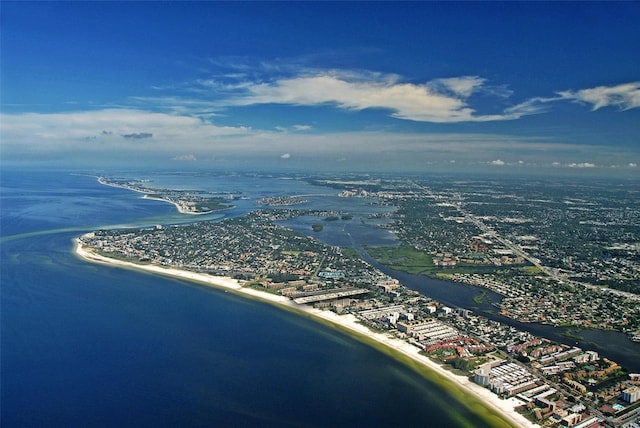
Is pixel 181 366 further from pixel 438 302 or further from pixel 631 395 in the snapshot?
pixel 631 395

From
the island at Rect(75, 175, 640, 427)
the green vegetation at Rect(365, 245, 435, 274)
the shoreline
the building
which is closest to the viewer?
the shoreline

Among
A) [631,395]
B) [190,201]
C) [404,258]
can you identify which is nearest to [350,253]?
[404,258]

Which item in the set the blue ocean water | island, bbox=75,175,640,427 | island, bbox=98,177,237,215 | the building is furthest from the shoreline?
island, bbox=98,177,237,215

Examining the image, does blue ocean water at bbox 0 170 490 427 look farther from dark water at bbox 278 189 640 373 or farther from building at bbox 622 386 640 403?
dark water at bbox 278 189 640 373

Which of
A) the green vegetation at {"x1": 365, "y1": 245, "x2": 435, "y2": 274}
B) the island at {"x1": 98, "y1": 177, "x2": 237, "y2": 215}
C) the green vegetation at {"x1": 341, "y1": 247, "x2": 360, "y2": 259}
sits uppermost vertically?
the island at {"x1": 98, "y1": 177, "x2": 237, "y2": 215}

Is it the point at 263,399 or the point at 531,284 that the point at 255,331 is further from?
the point at 531,284

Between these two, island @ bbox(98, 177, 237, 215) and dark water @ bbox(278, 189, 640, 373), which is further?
island @ bbox(98, 177, 237, 215)

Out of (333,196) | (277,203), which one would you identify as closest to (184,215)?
(277,203)
